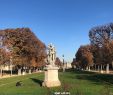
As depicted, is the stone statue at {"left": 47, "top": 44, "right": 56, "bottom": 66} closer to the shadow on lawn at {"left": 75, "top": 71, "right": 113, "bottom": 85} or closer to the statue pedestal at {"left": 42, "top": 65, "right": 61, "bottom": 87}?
the statue pedestal at {"left": 42, "top": 65, "right": 61, "bottom": 87}

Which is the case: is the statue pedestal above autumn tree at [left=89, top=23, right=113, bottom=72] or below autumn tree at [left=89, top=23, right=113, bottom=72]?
below

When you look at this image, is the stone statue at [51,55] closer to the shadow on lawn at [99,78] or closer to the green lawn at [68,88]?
the green lawn at [68,88]

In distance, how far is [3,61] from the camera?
95.1m

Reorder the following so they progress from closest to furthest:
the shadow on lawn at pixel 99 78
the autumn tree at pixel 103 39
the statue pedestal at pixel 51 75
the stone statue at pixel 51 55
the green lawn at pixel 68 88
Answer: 1. the green lawn at pixel 68 88
2. the statue pedestal at pixel 51 75
3. the stone statue at pixel 51 55
4. the shadow on lawn at pixel 99 78
5. the autumn tree at pixel 103 39

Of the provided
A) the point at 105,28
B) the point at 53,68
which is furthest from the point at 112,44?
the point at 53,68

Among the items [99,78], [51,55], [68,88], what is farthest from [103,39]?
[68,88]

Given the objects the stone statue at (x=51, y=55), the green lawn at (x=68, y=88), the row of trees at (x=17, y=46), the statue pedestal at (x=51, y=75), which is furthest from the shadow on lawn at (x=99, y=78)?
the row of trees at (x=17, y=46)

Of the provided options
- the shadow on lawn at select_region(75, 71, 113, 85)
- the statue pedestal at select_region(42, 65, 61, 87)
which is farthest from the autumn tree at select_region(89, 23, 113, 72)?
the statue pedestal at select_region(42, 65, 61, 87)

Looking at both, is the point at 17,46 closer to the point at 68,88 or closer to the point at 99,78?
the point at 99,78

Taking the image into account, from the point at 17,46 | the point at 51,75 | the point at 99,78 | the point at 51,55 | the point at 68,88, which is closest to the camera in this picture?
the point at 68,88

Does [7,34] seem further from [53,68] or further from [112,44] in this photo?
[53,68]

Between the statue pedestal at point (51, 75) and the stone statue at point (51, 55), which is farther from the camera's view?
the stone statue at point (51, 55)

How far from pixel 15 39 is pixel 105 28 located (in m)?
28.8

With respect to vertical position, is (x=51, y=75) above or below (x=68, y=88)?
below
